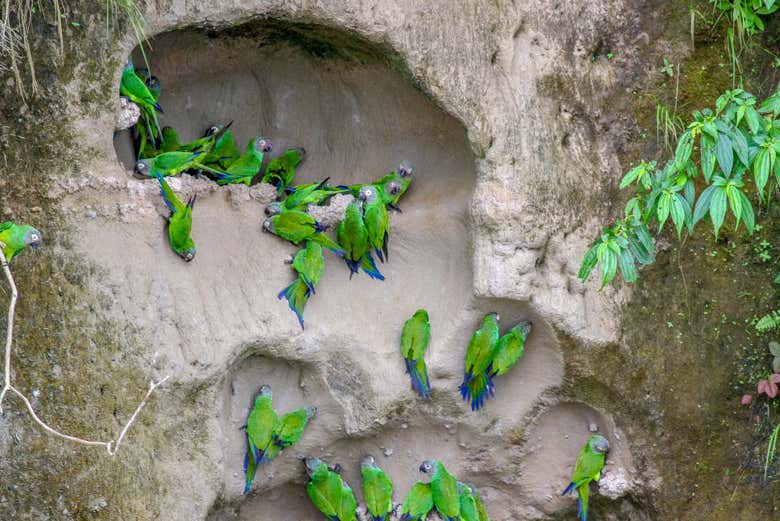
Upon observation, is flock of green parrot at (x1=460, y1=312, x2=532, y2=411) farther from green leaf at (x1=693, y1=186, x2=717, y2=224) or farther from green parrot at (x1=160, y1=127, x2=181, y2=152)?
green parrot at (x1=160, y1=127, x2=181, y2=152)

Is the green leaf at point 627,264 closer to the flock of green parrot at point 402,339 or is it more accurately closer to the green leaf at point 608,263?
the green leaf at point 608,263

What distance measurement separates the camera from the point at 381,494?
176 inches

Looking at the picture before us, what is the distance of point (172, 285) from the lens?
4148mm

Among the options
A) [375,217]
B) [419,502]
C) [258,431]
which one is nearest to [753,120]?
[375,217]

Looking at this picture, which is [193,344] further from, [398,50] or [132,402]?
[398,50]

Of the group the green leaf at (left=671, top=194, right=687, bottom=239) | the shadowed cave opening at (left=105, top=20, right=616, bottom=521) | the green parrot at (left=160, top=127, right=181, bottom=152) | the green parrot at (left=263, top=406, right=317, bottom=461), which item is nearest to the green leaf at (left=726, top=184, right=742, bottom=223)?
the green leaf at (left=671, top=194, right=687, bottom=239)

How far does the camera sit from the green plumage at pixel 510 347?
4352mm

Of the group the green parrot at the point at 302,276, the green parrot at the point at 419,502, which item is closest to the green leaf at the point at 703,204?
the green parrot at the point at 302,276

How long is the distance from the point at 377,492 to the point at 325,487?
0.69ft

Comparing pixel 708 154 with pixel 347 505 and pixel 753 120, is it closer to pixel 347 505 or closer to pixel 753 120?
pixel 753 120

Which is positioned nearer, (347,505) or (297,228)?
(297,228)

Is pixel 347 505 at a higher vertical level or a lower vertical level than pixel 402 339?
lower

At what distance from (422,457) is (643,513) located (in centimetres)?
93

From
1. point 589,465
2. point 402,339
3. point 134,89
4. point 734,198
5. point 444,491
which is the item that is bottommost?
point 444,491
